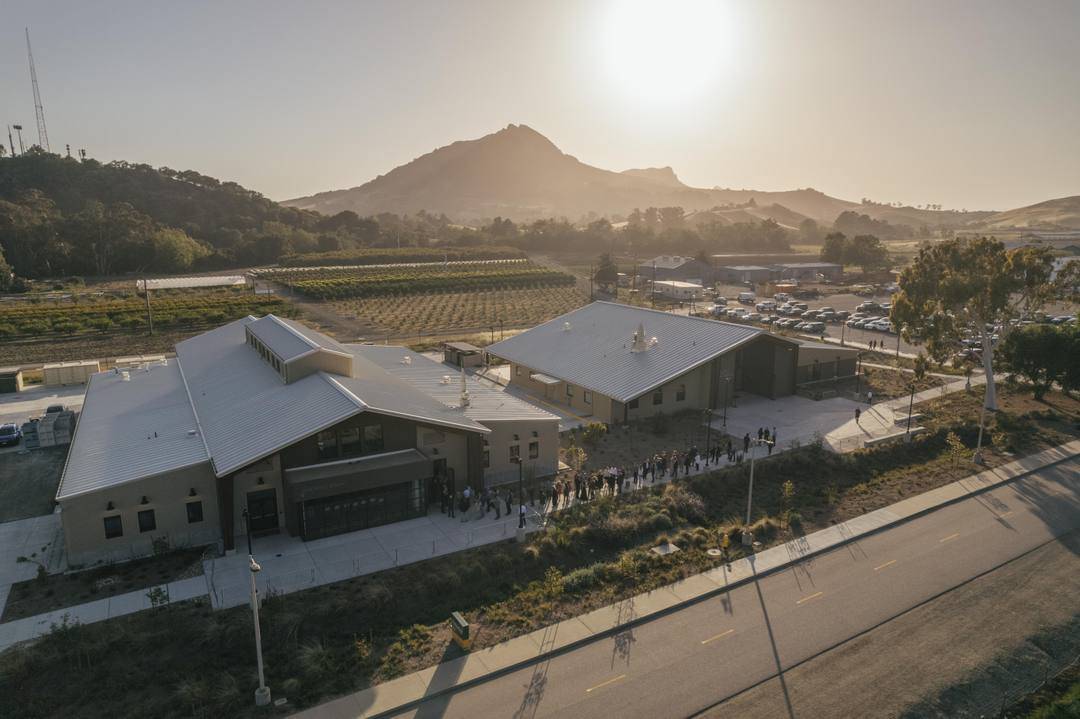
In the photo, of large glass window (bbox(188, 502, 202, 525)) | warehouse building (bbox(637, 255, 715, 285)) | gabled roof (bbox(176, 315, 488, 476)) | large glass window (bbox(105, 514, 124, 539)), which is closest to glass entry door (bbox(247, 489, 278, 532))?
large glass window (bbox(188, 502, 202, 525))

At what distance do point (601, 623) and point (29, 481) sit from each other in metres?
29.5

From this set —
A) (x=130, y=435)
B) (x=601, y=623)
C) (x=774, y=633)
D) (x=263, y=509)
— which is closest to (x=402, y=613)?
(x=601, y=623)

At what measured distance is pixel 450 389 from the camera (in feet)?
122

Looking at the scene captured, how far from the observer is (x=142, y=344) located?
66000mm

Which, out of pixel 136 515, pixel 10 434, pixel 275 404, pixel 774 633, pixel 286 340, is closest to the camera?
pixel 774 633

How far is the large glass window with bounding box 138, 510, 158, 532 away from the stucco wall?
0.10 m

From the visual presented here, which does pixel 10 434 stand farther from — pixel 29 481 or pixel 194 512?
pixel 194 512

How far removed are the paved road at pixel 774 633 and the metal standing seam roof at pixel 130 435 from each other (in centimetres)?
1568

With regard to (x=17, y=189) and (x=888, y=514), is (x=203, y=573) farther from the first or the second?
(x=17, y=189)

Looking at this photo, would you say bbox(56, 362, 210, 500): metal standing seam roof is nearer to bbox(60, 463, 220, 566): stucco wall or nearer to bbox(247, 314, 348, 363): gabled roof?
bbox(60, 463, 220, 566): stucco wall

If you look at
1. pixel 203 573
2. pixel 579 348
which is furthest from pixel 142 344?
pixel 203 573

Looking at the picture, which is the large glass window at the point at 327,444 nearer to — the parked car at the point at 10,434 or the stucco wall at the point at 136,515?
the stucco wall at the point at 136,515

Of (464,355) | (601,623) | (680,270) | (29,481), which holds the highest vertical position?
(680,270)

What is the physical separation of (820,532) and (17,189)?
182529mm
